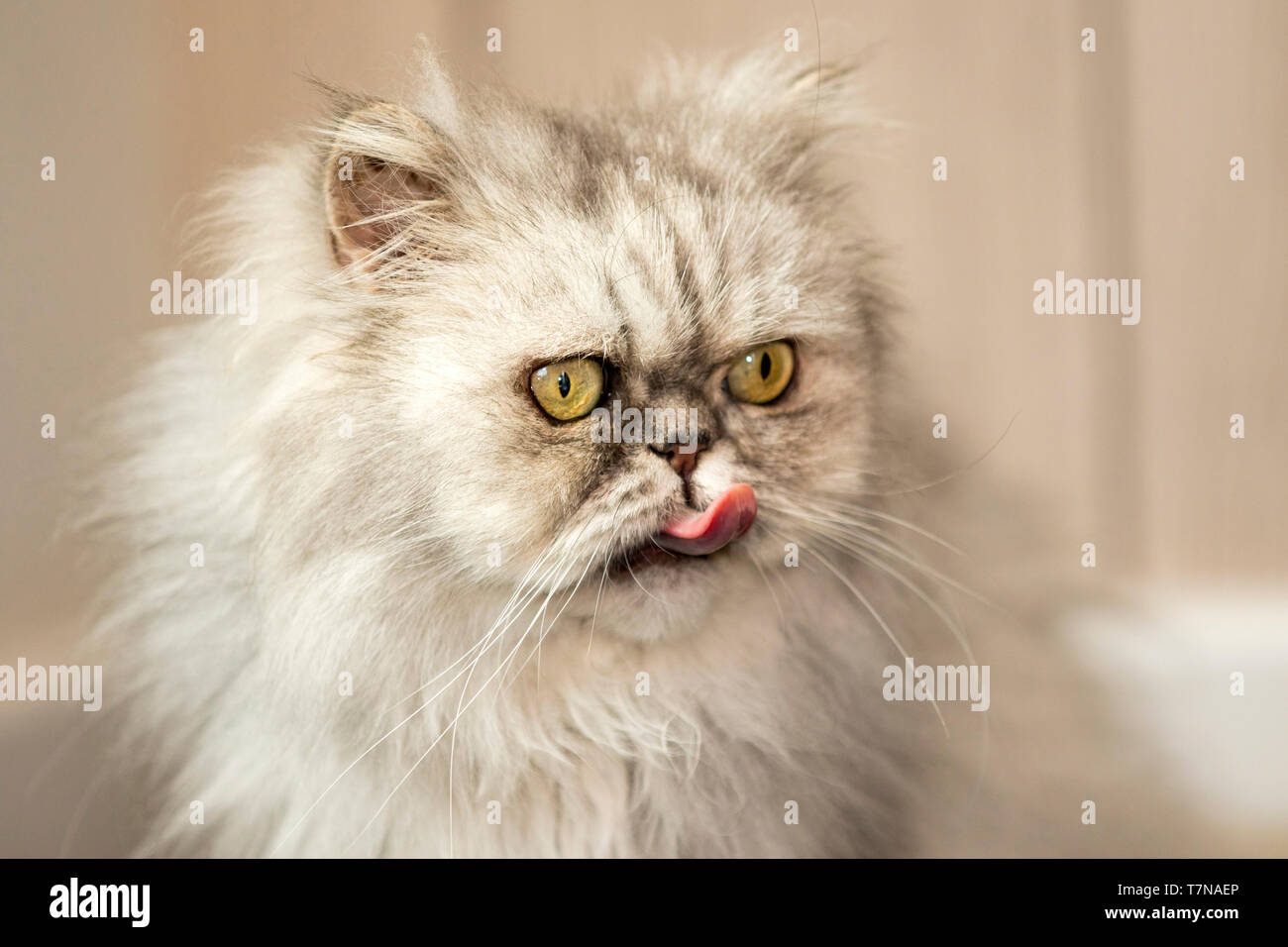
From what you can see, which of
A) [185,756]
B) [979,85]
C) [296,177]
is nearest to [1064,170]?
[979,85]

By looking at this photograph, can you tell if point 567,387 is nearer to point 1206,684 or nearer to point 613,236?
point 613,236

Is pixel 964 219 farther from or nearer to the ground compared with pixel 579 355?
farther from the ground

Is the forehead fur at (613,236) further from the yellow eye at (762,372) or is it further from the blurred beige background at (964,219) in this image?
the blurred beige background at (964,219)

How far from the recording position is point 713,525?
2.99ft

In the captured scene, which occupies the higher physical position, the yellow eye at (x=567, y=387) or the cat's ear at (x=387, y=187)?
the cat's ear at (x=387, y=187)

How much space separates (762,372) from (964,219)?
1.83ft

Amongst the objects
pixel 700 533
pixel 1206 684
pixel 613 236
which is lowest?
pixel 1206 684

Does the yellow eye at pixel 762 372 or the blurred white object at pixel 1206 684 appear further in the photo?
the blurred white object at pixel 1206 684

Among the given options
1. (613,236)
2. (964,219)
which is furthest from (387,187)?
(964,219)

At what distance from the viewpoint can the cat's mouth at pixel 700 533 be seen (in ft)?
2.98

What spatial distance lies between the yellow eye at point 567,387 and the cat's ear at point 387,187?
18 cm

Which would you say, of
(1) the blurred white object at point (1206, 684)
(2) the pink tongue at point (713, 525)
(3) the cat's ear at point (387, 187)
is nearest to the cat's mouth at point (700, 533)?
(2) the pink tongue at point (713, 525)

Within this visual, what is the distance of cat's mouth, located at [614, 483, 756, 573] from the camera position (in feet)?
2.98

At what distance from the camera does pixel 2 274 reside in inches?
45.3
